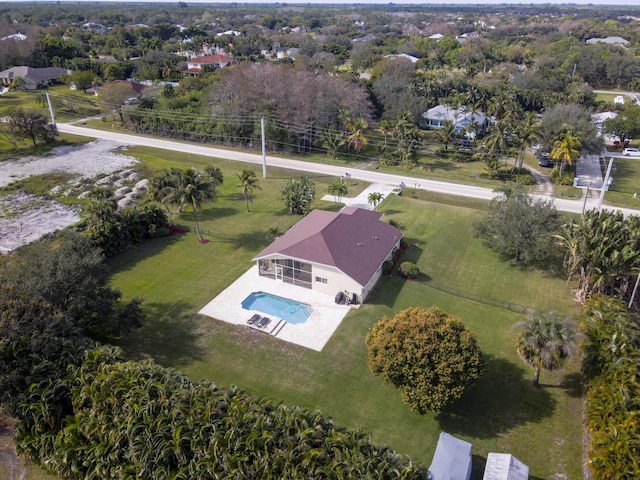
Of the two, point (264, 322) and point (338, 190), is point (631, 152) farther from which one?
point (264, 322)

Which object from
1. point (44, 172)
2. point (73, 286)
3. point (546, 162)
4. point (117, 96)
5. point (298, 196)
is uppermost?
point (117, 96)

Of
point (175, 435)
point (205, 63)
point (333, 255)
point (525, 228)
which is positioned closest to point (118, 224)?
point (333, 255)

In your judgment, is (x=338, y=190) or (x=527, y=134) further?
(x=527, y=134)

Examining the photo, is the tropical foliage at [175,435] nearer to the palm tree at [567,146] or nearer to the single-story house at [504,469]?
the single-story house at [504,469]

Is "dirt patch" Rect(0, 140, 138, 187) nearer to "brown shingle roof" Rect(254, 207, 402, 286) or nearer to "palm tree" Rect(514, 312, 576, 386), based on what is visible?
"brown shingle roof" Rect(254, 207, 402, 286)

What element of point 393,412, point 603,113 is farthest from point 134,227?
point 603,113

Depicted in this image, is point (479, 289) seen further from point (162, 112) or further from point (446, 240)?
point (162, 112)
